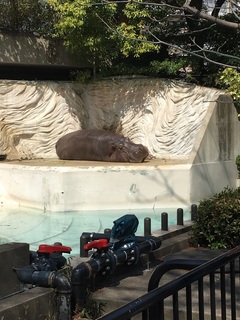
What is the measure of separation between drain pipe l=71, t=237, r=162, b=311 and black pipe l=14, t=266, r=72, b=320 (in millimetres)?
161

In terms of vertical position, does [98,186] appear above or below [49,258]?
above

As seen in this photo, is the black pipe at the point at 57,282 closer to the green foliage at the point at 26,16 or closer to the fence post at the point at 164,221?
the fence post at the point at 164,221

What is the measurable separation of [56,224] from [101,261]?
4.79 meters

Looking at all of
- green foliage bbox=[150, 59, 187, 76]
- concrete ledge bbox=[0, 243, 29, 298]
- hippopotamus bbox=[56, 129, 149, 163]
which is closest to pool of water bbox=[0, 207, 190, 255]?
hippopotamus bbox=[56, 129, 149, 163]

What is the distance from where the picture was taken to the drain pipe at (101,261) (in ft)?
16.5

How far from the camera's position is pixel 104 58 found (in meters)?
15.9

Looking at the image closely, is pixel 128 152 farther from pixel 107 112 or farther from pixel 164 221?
pixel 164 221

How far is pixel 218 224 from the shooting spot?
700cm

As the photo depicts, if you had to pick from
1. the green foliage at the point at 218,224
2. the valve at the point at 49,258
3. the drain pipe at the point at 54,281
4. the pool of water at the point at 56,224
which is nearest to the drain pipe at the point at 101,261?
the drain pipe at the point at 54,281

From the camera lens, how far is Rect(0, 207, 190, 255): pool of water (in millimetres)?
8789

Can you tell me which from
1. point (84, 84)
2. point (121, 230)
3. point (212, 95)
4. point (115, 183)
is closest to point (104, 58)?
point (84, 84)

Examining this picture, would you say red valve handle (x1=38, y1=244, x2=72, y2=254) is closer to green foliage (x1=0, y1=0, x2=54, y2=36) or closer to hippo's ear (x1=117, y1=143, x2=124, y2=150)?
hippo's ear (x1=117, y1=143, x2=124, y2=150)

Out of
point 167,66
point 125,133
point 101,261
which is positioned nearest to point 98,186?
point 125,133

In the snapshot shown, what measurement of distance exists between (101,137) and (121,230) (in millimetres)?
7923
